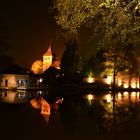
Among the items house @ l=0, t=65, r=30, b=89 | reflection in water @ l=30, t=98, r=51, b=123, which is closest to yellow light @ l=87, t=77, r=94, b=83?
house @ l=0, t=65, r=30, b=89

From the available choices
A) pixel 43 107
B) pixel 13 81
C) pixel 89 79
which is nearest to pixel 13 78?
pixel 13 81

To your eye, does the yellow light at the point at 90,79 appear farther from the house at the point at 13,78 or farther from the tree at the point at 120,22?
the tree at the point at 120,22

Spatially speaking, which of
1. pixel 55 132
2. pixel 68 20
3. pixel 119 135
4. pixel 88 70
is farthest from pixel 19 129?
pixel 88 70

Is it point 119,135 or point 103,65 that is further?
point 103,65

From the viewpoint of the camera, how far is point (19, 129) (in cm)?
1544

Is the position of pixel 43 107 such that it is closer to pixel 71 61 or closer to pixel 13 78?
pixel 13 78

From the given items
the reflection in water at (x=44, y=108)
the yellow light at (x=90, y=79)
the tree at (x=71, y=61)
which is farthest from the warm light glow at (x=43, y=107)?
the yellow light at (x=90, y=79)

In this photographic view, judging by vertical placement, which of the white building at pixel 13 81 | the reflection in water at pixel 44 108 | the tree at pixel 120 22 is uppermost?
the tree at pixel 120 22

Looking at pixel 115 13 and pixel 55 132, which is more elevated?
pixel 115 13

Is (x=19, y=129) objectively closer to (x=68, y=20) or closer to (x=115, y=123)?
(x=115, y=123)

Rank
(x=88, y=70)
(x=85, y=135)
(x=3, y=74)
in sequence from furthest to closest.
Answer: (x=88, y=70)
(x=3, y=74)
(x=85, y=135)

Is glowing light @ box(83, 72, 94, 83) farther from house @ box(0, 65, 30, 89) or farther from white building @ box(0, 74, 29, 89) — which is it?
white building @ box(0, 74, 29, 89)

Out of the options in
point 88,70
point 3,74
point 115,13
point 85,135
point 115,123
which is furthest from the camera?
point 88,70

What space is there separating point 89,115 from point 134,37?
1011 cm
